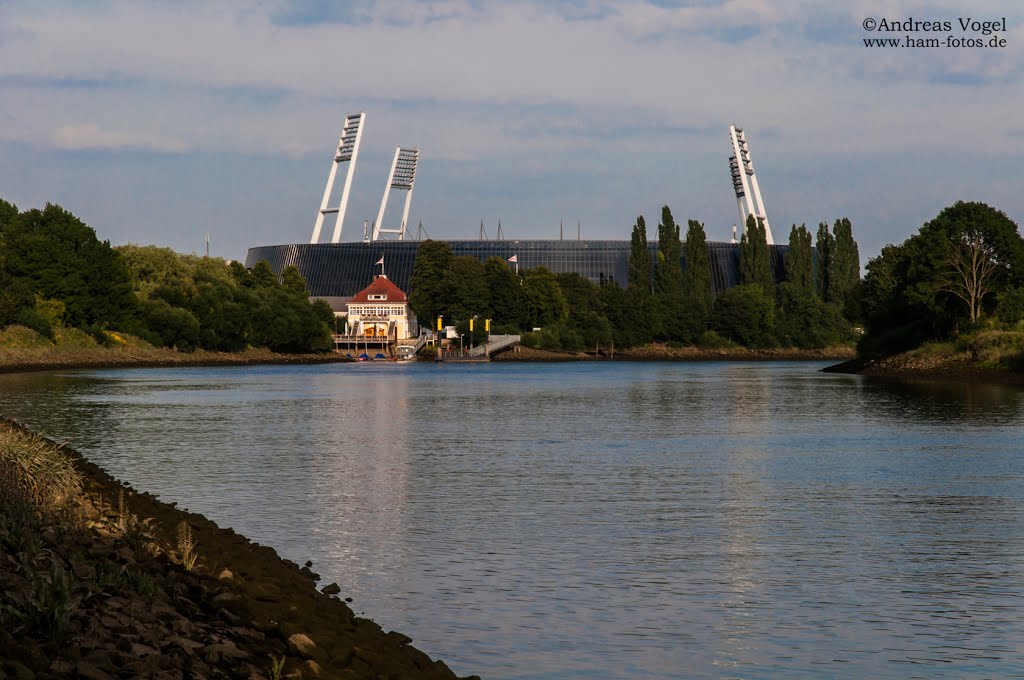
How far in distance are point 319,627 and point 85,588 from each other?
2.70 meters

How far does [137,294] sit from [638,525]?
14175 centimetres

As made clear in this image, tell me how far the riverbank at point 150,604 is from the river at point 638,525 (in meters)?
1.22

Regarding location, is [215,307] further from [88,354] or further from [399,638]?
[399,638]

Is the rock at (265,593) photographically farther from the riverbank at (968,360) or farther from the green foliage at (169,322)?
the green foliage at (169,322)

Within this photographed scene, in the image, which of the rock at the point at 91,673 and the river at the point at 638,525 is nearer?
the rock at the point at 91,673

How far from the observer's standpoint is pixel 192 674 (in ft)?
35.8

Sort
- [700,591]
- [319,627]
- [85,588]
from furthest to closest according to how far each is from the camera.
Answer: [700,591] < [319,627] < [85,588]

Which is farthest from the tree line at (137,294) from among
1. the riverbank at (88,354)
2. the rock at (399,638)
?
the rock at (399,638)

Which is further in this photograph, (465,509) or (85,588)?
(465,509)

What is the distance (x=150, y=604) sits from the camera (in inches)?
520

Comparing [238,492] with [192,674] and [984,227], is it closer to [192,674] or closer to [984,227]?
[192,674]

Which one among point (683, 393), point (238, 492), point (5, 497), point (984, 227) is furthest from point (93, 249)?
point (5, 497)

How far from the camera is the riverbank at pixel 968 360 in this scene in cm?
9844

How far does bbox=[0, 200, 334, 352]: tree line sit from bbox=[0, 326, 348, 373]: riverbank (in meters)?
1.28
